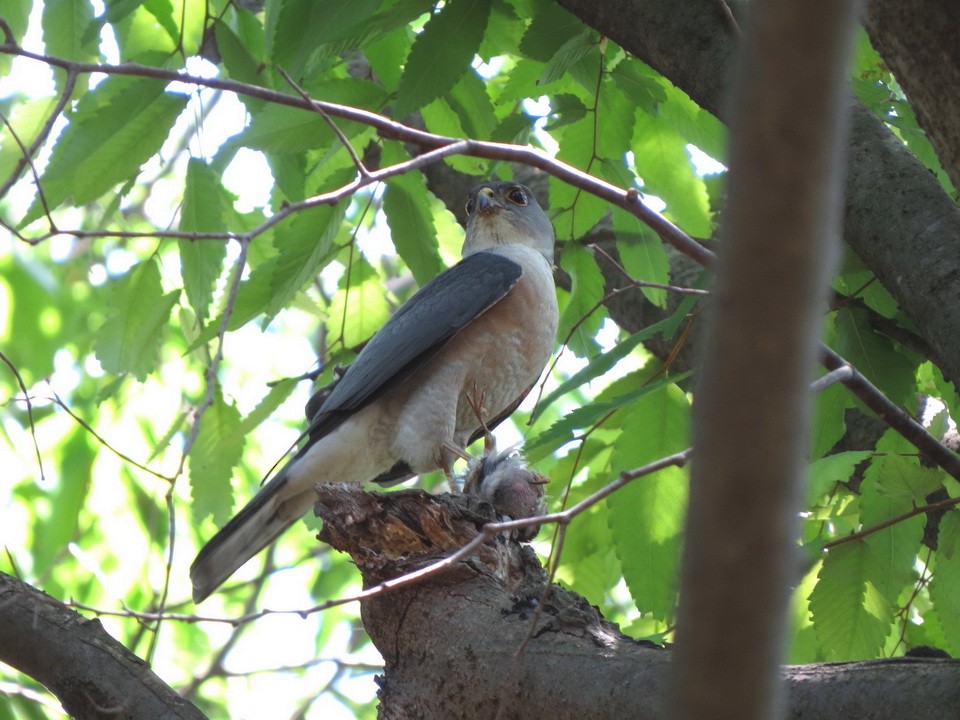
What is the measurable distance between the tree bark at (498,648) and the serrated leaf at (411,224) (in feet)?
3.37

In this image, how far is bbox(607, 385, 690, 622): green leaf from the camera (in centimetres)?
292

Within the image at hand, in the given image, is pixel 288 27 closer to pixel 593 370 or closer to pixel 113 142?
pixel 113 142

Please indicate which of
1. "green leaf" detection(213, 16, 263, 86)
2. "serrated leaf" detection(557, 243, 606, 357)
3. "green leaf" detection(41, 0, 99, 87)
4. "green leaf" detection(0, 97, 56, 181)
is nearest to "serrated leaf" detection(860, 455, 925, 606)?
"serrated leaf" detection(557, 243, 606, 357)

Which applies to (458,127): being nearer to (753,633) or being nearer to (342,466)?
(342,466)

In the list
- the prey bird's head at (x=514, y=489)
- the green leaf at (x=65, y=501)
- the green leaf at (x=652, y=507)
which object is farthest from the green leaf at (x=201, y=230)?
the green leaf at (x=65, y=501)

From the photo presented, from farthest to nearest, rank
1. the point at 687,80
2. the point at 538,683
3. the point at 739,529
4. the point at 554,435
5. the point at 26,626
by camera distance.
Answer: the point at 687,80 → the point at 26,626 → the point at 538,683 → the point at 554,435 → the point at 739,529

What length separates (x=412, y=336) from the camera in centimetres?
429

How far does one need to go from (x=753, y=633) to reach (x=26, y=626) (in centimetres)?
243

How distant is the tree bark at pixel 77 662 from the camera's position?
2652mm

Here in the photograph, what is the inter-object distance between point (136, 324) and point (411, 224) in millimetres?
1078

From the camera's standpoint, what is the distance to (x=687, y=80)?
302cm

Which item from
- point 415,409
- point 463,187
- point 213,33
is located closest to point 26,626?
point 415,409

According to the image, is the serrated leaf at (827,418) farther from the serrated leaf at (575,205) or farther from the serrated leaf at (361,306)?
the serrated leaf at (361,306)

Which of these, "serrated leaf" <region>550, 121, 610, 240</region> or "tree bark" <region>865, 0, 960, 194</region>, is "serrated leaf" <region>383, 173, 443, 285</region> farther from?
"tree bark" <region>865, 0, 960, 194</region>
